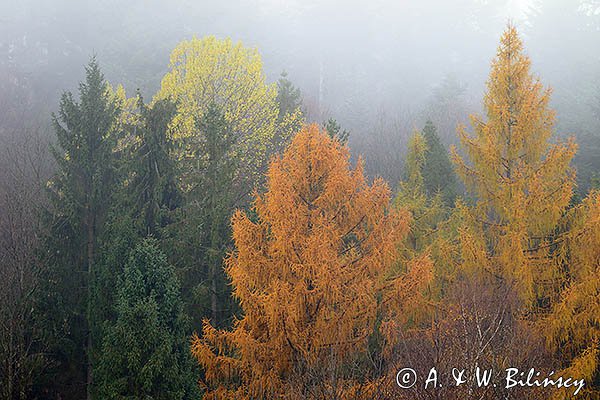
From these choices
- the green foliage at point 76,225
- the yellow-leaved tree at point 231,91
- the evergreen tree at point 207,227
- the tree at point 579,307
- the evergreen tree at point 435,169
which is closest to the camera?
the tree at point 579,307

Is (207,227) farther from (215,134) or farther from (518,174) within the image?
(518,174)

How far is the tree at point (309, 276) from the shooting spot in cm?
1012

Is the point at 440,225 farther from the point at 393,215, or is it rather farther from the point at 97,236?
the point at 97,236

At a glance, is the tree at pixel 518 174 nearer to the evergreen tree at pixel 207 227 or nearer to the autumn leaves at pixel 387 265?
the autumn leaves at pixel 387 265

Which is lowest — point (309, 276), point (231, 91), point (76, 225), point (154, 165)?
point (309, 276)

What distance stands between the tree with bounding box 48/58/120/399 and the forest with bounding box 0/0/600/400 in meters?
0.06

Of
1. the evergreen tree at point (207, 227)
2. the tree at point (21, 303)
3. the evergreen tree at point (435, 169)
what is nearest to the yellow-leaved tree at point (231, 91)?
the evergreen tree at point (207, 227)

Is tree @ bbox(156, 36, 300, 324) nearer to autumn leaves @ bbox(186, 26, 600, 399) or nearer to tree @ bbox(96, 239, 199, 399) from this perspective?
tree @ bbox(96, 239, 199, 399)

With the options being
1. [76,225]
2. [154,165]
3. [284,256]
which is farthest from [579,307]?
[76,225]

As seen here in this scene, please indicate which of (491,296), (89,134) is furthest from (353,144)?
(491,296)

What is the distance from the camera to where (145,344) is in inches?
433

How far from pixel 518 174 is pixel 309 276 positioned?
606 centimetres

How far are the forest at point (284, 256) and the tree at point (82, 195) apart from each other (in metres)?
0.06

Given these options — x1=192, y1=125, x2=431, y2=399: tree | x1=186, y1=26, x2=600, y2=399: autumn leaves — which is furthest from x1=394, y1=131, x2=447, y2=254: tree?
x1=192, y1=125, x2=431, y2=399: tree
